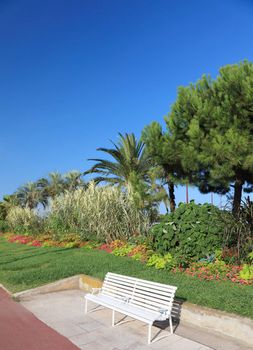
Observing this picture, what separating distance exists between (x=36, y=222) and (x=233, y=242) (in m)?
16.2

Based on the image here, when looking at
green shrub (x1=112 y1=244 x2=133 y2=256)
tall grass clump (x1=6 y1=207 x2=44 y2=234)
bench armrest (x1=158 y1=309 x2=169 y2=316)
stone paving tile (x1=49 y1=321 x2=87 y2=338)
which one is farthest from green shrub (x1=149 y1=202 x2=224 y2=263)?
tall grass clump (x1=6 y1=207 x2=44 y2=234)

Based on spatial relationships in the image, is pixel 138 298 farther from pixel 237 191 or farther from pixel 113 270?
pixel 237 191

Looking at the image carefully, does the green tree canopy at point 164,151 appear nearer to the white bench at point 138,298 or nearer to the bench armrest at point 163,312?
the white bench at point 138,298

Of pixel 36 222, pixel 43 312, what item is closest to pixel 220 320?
pixel 43 312

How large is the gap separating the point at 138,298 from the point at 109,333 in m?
0.75

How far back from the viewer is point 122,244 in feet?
40.9

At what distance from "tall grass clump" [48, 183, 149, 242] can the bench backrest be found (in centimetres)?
705

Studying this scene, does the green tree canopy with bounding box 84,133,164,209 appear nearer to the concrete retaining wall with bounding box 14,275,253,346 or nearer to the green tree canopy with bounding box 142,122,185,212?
the green tree canopy with bounding box 142,122,185,212

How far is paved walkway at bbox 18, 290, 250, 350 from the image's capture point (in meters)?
4.70

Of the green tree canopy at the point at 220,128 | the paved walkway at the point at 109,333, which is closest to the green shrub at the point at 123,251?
the green tree canopy at the point at 220,128

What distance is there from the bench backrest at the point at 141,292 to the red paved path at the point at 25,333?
4.23ft

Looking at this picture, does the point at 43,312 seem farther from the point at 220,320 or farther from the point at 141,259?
the point at 141,259

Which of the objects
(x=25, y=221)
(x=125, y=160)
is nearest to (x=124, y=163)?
(x=125, y=160)

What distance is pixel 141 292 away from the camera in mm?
5691
